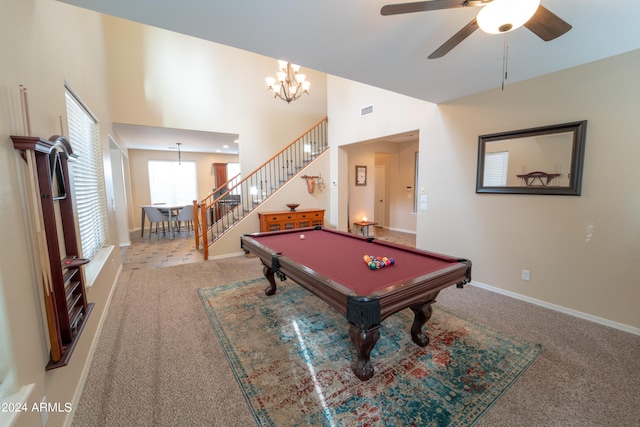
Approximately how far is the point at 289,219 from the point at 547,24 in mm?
4876

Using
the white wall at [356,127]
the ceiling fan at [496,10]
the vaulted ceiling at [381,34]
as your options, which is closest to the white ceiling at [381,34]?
the vaulted ceiling at [381,34]

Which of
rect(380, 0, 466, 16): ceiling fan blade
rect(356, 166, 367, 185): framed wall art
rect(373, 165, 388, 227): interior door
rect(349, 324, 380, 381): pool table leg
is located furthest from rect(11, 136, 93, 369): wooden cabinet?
rect(373, 165, 388, 227): interior door

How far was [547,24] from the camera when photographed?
160 centimetres

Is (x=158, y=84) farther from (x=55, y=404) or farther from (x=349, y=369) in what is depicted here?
(x=349, y=369)

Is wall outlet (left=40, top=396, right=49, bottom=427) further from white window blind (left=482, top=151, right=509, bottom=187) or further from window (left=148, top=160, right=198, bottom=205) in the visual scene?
window (left=148, top=160, right=198, bottom=205)

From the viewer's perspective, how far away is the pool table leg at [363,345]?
5.93 feet

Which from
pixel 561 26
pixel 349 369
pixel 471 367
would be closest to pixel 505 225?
pixel 471 367

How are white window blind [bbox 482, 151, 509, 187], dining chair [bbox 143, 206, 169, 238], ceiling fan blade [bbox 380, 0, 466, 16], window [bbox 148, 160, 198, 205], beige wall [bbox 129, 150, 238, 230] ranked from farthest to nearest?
window [bbox 148, 160, 198, 205] < beige wall [bbox 129, 150, 238, 230] < dining chair [bbox 143, 206, 169, 238] < white window blind [bbox 482, 151, 509, 187] < ceiling fan blade [bbox 380, 0, 466, 16]

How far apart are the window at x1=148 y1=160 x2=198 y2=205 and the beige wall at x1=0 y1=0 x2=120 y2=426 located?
7.31m

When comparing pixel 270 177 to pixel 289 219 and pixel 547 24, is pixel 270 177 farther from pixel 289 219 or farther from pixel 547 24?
pixel 547 24

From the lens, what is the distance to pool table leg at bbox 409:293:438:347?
225 centimetres

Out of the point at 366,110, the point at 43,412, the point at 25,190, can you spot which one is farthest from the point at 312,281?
the point at 366,110

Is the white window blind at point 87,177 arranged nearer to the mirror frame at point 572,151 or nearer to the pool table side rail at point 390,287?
the pool table side rail at point 390,287

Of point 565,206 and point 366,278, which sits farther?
point 565,206
